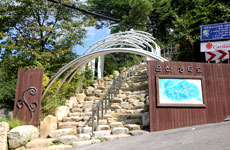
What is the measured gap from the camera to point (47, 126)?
648 centimetres

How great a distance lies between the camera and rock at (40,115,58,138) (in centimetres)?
637

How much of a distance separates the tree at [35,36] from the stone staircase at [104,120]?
272 centimetres

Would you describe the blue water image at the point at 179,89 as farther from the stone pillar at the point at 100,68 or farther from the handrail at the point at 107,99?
the stone pillar at the point at 100,68

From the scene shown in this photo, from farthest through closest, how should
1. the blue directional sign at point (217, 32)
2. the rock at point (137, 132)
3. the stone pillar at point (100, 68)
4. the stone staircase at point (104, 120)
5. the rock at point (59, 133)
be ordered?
the stone pillar at point (100, 68), the blue directional sign at point (217, 32), the rock at point (59, 133), the rock at point (137, 132), the stone staircase at point (104, 120)

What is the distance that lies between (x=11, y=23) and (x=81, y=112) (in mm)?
6768

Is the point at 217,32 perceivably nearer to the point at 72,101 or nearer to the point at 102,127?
the point at 102,127

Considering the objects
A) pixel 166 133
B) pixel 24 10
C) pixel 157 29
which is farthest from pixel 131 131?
pixel 157 29

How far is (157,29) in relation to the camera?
21.3m

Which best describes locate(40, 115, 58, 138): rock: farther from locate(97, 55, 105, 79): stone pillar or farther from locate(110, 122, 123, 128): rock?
locate(97, 55, 105, 79): stone pillar

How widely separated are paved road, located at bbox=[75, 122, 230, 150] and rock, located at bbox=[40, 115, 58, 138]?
182 cm

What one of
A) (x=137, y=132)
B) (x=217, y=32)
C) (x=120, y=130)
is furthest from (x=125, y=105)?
(x=217, y=32)

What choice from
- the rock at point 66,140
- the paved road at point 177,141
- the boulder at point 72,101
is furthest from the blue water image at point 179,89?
the boulder at point 72,101

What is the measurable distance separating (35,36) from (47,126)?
22.7 ft

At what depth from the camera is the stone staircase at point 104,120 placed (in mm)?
5703
